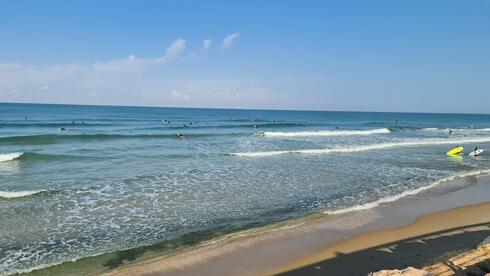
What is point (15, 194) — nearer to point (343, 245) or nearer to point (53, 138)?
point (343, 245)

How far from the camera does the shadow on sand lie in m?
7.73

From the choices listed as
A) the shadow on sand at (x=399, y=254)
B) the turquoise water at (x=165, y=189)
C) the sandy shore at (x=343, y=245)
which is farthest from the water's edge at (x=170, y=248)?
the shadow on sand at (x=399, y=254)

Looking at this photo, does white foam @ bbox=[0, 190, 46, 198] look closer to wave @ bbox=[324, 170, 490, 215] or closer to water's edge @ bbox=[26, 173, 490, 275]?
water's edge @ bbox=[26, 173, 490, 275]

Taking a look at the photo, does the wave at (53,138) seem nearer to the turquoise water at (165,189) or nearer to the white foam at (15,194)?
the turquoise water at (165,189)

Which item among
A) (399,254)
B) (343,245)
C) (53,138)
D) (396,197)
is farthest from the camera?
(53,138)

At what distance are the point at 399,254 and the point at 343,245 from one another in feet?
4.09

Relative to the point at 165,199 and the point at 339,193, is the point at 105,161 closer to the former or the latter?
the point at 165,199

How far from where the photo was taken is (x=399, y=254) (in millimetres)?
8461

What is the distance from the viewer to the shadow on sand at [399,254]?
305 inches

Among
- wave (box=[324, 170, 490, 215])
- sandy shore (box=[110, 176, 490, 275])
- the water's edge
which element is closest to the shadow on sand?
sandy shore (box=[110, 176, 490, 275])

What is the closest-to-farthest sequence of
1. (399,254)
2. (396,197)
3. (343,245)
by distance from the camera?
(399,254) < (343,245) < (396,197)

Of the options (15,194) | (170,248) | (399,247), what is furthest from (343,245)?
(15,194)

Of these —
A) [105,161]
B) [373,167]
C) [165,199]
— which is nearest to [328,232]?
[165,199]

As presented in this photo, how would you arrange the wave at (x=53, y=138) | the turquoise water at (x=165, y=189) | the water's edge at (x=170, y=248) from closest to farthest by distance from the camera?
the water's edge at (x=170, y=248) < the turquoise water at (x=165, y=189) < the wave at (x=53, y=138)
